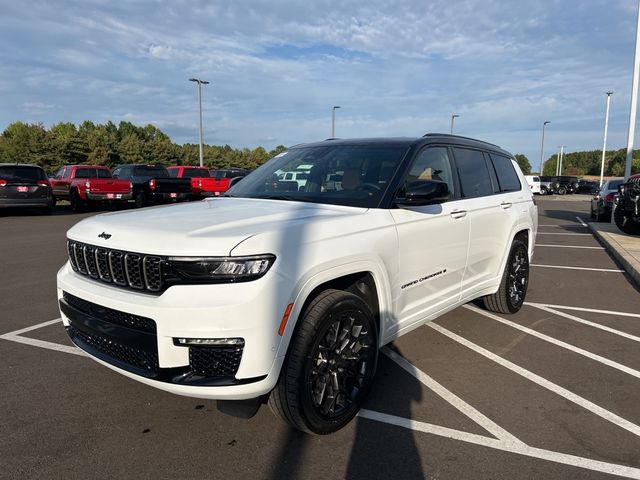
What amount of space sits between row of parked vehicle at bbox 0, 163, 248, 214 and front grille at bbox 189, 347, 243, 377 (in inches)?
660

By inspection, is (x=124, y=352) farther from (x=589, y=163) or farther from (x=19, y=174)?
(x=589, y=163)

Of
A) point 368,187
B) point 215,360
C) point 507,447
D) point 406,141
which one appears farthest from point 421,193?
point 215,360

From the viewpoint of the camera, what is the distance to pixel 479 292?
475cm

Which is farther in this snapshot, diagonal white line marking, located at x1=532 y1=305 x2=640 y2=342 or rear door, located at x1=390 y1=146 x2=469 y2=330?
diagonal white line marking, located at x1=532 y1=305 x2=640 y2=342

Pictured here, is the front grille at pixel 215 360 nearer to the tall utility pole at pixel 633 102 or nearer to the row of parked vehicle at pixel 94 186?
the row of parked vehicle at pixel 94 186

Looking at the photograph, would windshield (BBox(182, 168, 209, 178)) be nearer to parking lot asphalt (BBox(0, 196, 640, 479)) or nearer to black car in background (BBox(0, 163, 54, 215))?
black car in background (BBox(0, 163, 54, 215))

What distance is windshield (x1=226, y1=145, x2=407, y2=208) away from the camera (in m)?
3.60

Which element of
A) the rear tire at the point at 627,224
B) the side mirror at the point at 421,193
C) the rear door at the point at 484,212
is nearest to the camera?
the side mirror at the point at 421,193

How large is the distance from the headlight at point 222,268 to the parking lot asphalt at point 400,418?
1058 mm

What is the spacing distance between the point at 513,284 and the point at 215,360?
4.01 m

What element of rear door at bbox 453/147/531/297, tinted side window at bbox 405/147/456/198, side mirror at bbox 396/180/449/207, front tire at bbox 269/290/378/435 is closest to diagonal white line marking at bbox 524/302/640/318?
rear door at bbox 453/147/531/297

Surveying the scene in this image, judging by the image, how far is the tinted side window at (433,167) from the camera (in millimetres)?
3792

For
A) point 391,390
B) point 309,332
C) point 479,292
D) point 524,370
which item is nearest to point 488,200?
point 479,292

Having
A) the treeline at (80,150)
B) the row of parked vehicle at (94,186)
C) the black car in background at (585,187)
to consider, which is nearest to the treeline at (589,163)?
the black car in background at (585,187)
